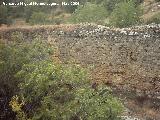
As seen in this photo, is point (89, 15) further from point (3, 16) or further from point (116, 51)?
point (116, 51)

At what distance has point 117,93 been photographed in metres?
31.4

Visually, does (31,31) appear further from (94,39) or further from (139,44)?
(139,44)

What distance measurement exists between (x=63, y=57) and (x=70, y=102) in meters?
15.0

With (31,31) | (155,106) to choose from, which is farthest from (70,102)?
(31,31)

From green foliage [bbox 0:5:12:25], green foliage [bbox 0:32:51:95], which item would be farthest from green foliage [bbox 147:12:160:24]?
green foliage [bbox 0:32:51:95]

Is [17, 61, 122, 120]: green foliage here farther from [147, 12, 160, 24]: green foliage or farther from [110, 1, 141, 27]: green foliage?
[147, 12, 160, 24]: green foliage

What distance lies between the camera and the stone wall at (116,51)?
102ft

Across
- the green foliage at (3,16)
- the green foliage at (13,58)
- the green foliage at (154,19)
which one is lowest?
the green foliage at (3,16)

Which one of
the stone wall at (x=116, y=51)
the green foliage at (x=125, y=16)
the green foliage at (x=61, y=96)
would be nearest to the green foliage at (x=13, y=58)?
the green foliage at (x=61, y=96)

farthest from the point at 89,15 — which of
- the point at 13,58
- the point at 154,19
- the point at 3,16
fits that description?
the point at 13,58

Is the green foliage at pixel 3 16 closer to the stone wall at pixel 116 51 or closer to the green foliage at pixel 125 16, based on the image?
the green foliage at pixel 125 16

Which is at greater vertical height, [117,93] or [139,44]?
[139,44]

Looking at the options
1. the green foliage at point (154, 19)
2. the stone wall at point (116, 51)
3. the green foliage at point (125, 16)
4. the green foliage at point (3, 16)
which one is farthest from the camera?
the green foliage at point (3, 16)

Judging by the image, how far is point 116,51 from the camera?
Answer: 3180 cm
